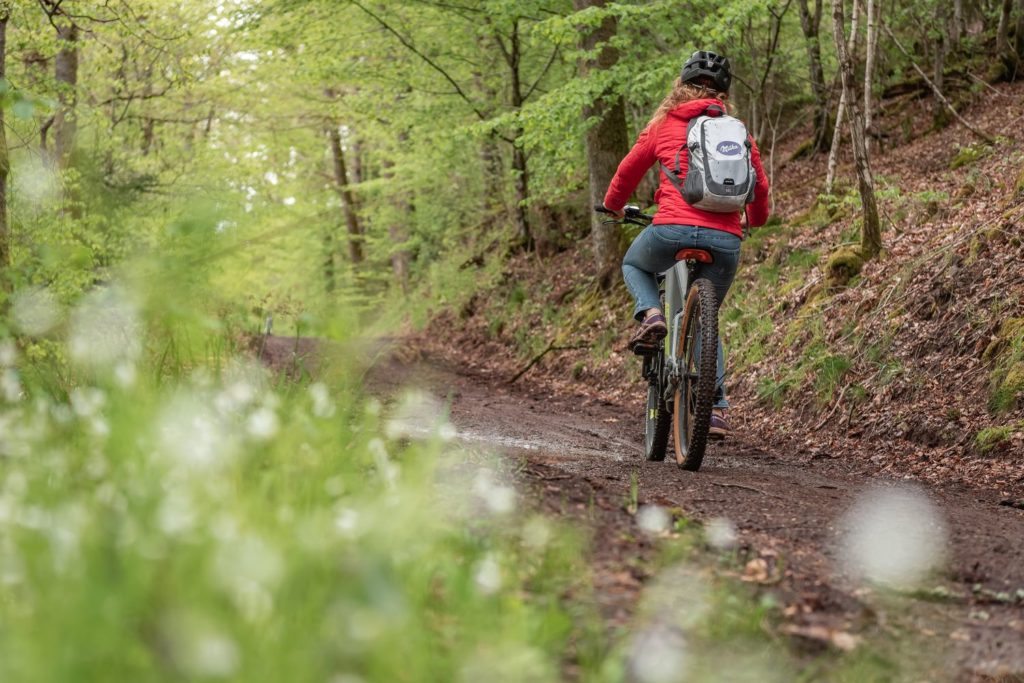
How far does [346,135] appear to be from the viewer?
27016 mm

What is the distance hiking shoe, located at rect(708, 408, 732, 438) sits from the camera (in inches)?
226

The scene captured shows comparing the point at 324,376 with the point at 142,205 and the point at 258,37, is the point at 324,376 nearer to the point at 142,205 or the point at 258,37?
the point at 258,37

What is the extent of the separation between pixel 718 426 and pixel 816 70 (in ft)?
32.5

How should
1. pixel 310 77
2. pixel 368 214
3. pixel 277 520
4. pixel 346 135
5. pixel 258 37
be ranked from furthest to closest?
1. pixel 346 135
2. pixel 368 214
3. pixel 310 77
4. pixel 258 37
5. pixel 277 520

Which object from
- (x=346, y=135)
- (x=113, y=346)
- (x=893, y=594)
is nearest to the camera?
(x=893, y=594)

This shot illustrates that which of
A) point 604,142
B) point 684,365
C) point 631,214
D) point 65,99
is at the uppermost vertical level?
point 65,99

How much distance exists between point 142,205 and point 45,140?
1.66 metres

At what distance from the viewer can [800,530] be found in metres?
4.00

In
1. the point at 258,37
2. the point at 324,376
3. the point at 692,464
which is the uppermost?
the point at 258,37

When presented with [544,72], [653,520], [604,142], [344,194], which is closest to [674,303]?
[653,520]

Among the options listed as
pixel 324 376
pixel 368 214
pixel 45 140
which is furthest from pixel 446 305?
pixel 324 376

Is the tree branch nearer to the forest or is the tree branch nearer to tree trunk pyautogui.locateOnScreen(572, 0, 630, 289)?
the forest

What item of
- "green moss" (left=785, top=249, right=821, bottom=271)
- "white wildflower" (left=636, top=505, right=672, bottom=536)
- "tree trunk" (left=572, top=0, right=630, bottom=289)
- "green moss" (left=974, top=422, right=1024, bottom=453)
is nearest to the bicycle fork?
"white wildflower" (left=636, top=505, right=672, bottom=536)

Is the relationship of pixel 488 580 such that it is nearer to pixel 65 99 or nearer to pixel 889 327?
pixel 889 327
